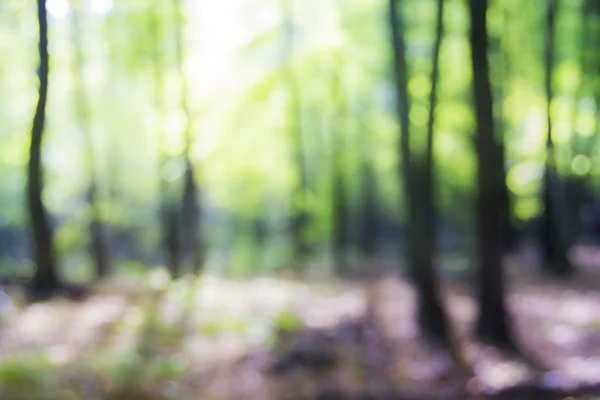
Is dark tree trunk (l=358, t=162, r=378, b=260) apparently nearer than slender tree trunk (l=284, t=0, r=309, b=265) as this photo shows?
No

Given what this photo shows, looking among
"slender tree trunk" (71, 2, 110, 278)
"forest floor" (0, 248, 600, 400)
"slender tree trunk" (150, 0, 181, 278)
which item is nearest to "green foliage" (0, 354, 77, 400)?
"forest floor" (0, 248, 600, 400)

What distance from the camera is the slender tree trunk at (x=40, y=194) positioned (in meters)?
6.32

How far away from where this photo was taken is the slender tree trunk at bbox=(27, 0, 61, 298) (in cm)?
632

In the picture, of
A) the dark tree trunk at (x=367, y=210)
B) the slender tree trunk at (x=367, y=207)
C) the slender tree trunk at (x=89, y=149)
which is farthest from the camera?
the dark tree trunk at (x=367, y=210)

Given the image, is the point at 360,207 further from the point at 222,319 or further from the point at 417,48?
the point at 222,319

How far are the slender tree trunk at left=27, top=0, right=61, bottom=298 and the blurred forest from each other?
1.5 inches

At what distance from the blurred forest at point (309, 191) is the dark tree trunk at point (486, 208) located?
0.09 feet

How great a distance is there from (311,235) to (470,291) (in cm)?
680

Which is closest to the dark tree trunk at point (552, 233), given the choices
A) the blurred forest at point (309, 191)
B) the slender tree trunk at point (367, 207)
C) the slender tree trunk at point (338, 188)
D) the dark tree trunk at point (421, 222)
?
the blurred forest at point (309, 191)

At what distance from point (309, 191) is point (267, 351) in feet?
37.0

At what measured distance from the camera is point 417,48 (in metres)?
11.3

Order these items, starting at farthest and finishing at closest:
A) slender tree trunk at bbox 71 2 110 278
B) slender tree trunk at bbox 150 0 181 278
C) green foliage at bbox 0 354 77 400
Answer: slender tree trunk at bbox 71 2 110 278 < slender tree trunk at bbox 150 0 181 278 < green foliage at bbox 0 354 77 400

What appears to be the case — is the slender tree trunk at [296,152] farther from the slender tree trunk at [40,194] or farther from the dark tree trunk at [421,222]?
the slender tree trunk at [40,194]

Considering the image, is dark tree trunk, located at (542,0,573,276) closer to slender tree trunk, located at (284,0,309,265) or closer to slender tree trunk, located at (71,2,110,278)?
slender tree trunk, located at (284,0,309,265)
